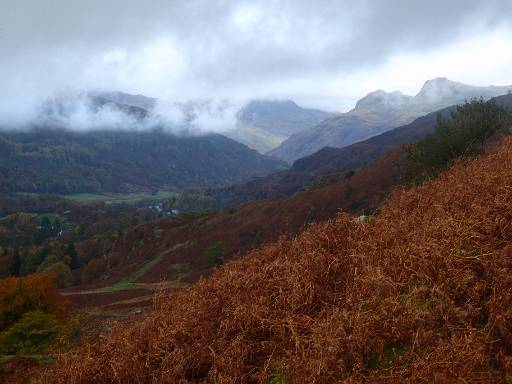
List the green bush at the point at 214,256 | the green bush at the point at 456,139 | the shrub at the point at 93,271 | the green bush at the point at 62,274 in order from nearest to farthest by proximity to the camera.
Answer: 1. the green bush at the point at 456,139
2. the green bush at the point at 214,256
3. the green bush at the point at 62,274
4. the shrub at the point at 93,271

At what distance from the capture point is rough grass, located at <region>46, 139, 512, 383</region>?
18.5 ft

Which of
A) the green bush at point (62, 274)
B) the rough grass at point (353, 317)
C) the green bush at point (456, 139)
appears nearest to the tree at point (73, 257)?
the green bush at point (62, 274)

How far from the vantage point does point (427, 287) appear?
22.9 ft

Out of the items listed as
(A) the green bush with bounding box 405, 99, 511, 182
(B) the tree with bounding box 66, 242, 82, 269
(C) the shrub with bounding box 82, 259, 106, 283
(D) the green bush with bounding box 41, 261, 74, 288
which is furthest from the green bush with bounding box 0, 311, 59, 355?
(B) the tree with bounding box 66, 242, 82, 269

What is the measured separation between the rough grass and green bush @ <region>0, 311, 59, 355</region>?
868 inches

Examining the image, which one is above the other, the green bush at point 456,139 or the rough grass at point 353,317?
the green bush at point 456,139

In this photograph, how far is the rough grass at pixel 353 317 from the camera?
5.62 m

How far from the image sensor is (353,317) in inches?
252

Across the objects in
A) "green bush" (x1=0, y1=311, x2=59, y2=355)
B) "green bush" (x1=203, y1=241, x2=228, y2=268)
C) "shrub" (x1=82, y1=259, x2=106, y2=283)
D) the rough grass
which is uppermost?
the rough grass

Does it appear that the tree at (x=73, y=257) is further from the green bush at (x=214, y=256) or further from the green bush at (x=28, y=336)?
the green bush at (x=28, y=336)

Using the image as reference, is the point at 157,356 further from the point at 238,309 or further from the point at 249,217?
the point at 249,217

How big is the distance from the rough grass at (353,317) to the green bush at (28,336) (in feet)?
72.3

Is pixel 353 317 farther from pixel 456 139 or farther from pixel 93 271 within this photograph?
pixel 93 271

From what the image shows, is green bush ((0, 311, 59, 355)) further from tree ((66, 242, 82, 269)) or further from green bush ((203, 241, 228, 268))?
tree ((66, 242, 82, 269))
